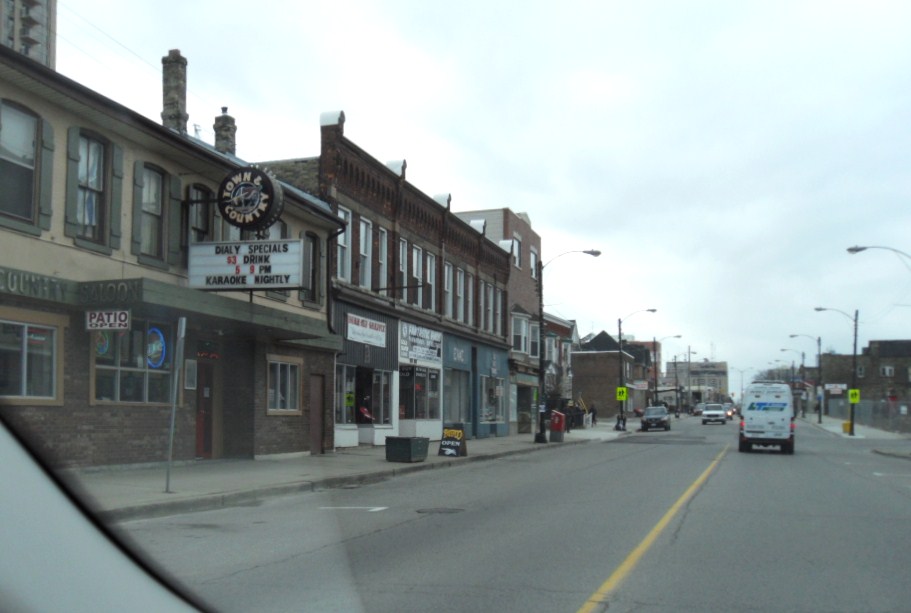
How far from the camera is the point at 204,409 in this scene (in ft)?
69.4

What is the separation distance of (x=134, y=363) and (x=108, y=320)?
2591 millimetres

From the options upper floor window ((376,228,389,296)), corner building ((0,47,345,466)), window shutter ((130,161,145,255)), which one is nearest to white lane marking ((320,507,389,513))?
corner building ((0,47,345,466))

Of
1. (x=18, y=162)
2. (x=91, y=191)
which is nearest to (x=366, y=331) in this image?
(x=91, y=191)

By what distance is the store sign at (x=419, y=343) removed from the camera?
103 ft

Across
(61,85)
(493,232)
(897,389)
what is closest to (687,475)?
(61,85)

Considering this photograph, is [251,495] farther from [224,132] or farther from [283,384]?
[224,132]

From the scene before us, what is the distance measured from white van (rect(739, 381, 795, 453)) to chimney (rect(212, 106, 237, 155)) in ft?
58.5

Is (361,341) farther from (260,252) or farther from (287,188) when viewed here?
(260,252)

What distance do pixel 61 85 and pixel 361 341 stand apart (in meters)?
14.0

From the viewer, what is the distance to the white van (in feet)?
97.2

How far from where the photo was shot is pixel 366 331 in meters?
28.3

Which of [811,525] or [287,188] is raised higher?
[287,188]

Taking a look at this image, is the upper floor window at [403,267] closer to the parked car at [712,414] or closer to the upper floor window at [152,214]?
the upper floor window at [152,214]

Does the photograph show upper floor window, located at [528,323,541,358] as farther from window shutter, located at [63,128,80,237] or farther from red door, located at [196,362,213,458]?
window shutter, located at [63,128,80,237]
